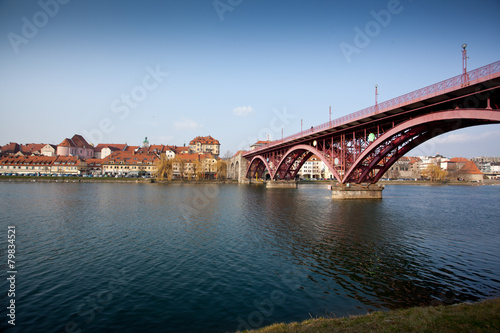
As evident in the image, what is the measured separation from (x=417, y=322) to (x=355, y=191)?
124 ft

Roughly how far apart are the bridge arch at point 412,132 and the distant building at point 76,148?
146200 mm

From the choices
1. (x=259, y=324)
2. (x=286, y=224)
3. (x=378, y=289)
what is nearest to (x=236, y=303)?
(x=259, y=324)

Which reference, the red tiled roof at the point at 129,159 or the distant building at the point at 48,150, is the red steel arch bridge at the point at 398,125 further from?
the distant building at the point at 48,150

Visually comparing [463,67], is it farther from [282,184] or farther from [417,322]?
[282,184]

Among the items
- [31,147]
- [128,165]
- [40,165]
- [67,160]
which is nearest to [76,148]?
[67,160]

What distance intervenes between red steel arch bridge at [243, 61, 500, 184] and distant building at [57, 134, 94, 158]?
13050cm

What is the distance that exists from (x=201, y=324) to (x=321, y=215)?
22301 mm

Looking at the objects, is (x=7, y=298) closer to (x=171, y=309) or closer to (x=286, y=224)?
(x=171, y=309)

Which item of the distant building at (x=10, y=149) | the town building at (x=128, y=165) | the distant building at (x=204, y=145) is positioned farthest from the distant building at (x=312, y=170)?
the distant building at (x=10, y=149)

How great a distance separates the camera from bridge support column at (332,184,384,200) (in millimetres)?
42875

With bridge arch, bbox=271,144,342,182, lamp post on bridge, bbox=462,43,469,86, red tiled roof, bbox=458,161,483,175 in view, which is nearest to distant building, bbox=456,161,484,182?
red tiled roof, bbox=458,161,483,175

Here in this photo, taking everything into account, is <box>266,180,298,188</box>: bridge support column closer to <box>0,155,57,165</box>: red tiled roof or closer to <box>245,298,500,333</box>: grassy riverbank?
<box>245,298,500,333</box>: grassy riverbank

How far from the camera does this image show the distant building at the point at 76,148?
140250 millimetres

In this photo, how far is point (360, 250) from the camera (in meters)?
16.2
